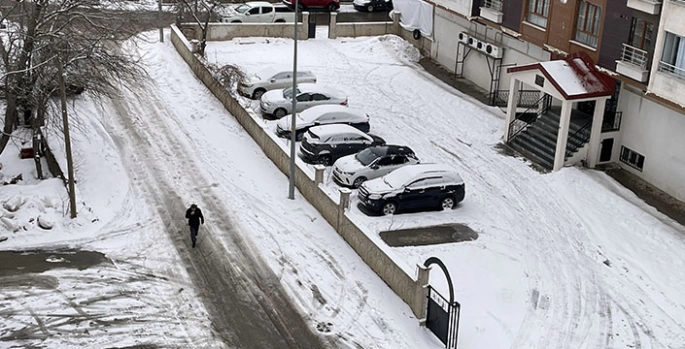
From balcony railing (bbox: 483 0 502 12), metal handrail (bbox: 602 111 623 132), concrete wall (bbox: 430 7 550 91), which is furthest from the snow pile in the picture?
metal handrail (bbox: 602 111 623 132)

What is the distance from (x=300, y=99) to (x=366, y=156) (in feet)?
24.2

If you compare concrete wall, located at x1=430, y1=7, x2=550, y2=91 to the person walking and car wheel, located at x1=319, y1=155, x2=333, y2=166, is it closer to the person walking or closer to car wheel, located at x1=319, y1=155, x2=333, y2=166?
car wheel, located at x1=319, y1=155, x2=333, y2=166

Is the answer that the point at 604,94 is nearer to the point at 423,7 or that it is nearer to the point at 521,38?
the point at 521,38

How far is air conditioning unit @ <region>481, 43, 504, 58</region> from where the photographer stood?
1715 inches

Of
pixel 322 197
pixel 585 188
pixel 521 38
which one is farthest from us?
Answer: pixel 521 38

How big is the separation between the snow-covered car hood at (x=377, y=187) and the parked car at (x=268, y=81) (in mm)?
12744

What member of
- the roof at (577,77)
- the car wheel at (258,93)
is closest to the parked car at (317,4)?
the car wheel at (258,93)

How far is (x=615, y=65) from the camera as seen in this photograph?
113 ft

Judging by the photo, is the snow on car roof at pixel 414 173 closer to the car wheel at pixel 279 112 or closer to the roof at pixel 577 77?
the roof at pixel 577 77

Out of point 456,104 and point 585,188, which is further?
point 456,104

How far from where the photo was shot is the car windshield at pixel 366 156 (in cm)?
3344

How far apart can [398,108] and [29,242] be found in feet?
63.3

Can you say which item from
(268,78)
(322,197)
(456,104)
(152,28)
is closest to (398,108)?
(456,104)

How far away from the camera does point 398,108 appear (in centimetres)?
4219
